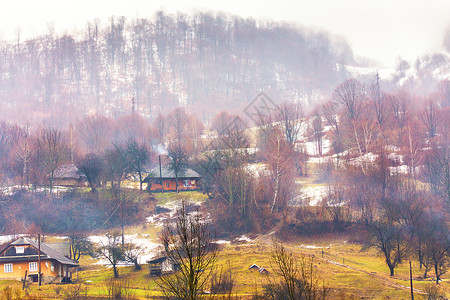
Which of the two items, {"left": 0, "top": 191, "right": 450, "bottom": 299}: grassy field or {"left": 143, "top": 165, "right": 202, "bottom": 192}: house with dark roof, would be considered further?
{"left": 143, "top": 165, "right": 202, "bottom": 192}: house with dark roof

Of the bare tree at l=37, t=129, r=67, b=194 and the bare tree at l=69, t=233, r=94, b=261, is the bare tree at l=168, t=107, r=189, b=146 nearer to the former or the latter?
the bare tree at l=37, t=129, r=67, b=194

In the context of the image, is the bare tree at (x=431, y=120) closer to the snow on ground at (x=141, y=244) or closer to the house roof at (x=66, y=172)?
the snow on ground at (x=141, y=244)

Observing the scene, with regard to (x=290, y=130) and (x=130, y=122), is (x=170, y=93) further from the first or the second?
(x=290, y=130)

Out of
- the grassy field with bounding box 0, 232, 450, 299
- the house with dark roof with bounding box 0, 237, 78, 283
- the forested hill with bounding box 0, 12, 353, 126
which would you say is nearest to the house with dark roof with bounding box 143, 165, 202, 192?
the grassy field with bounding box 0, 232, 450, 299

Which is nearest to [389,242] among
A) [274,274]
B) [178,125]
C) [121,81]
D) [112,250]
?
[274,274]

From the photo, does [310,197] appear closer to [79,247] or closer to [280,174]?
[280,174]

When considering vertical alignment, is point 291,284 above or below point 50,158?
below

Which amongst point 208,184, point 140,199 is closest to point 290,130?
point 208,184
